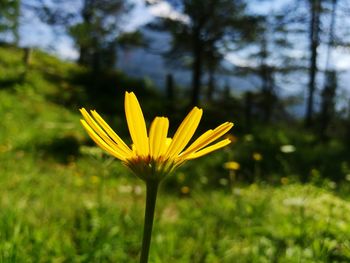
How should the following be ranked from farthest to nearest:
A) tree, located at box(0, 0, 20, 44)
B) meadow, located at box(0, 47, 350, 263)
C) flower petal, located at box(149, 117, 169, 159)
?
tree, located at box(0, 0, 20, 44), meadow, located at box(0, 47, 350, 263), flower petal, located at box(149, 117, 169, 159)

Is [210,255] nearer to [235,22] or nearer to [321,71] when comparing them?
[235,22]

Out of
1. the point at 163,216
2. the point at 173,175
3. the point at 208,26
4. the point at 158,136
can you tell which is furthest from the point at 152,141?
the point at 208,26

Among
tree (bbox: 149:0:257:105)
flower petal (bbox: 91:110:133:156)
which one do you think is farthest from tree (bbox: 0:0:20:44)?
tree (bbox: 149:0:257:105)

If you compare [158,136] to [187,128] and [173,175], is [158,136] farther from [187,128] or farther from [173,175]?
[173,175]

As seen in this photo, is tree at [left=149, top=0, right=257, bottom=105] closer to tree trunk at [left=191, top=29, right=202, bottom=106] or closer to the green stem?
tree trunk at [left=191, top=29, right=202, bottom=106]

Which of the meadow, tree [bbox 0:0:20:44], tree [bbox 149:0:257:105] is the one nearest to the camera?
the meadow

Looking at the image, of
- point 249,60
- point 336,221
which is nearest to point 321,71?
point 249,60

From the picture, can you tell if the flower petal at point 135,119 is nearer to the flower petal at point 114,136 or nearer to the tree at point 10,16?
the flower petal at point 114,136

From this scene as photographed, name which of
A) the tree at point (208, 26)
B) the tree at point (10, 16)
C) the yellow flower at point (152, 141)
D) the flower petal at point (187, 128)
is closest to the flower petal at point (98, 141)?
the yellow flower at point (152, 141)
